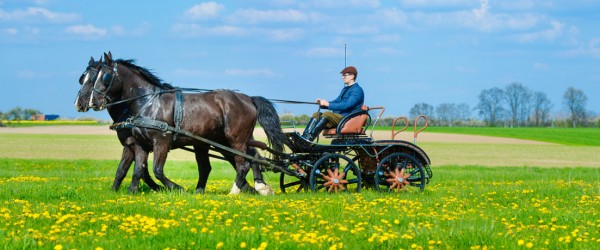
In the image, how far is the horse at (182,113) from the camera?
12039 millimetres

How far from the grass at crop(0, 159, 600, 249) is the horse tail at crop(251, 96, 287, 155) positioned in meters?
1.20

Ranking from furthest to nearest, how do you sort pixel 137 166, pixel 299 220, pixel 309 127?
pixel 309 127 → pixel 137 166 → pixel 299 220

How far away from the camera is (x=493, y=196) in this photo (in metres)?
12.9

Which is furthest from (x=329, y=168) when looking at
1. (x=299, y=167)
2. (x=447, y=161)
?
(x=447, y=161)

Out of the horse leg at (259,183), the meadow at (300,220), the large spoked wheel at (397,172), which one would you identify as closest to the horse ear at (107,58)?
the meadow at (300,220)

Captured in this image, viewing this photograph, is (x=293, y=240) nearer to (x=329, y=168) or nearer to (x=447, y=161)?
(x=329, y=168)

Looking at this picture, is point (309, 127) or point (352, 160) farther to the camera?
point (352, 160)

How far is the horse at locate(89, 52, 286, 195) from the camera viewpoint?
1204 cm

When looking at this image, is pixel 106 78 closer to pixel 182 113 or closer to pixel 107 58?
pixel 107 58

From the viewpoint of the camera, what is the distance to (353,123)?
12.9 metres

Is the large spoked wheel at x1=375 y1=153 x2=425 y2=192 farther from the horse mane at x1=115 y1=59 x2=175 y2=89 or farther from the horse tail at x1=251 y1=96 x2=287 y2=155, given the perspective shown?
the horse mane at x1=115 y1=59 x2=175 y2=89

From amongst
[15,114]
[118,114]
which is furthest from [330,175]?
[15,114]

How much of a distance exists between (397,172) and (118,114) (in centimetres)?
519

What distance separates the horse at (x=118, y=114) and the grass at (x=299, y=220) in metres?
0.44
